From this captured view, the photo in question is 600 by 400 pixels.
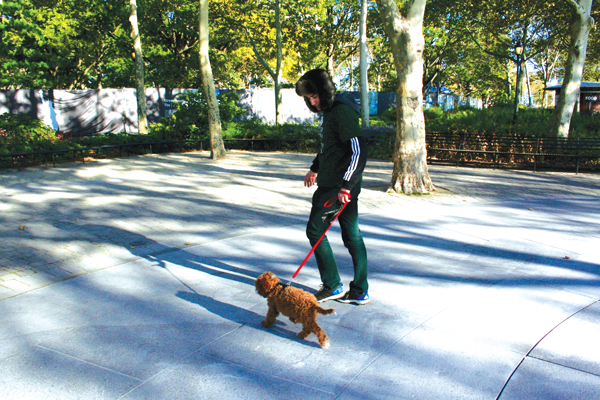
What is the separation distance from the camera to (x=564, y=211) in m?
8.20

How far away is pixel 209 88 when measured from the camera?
15.1m

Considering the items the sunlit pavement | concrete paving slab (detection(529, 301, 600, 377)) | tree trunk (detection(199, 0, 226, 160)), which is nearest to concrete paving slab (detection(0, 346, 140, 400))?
the sunlit pavement

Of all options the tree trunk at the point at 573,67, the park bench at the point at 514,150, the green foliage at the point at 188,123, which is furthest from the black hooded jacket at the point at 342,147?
the tree trunk at the point at 573,67

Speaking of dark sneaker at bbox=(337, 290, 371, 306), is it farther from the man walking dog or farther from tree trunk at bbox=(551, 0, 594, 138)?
tree trunk at bbox=(551, 0, 594, 138)

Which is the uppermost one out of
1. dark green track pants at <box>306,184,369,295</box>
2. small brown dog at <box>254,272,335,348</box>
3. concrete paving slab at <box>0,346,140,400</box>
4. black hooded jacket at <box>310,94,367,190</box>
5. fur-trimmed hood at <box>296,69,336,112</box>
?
fur-trimmed hood at <box>296,69,336,112</box>

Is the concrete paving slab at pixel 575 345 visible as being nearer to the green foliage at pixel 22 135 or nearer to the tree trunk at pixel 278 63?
the green foliage at pixel 22 135

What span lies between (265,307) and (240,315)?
262 millimetres

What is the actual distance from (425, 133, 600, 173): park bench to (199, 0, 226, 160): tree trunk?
679 cm

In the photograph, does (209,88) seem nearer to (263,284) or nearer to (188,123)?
(188,123)

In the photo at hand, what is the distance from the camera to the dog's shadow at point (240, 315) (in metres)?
3.56

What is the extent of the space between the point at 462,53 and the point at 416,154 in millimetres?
35277

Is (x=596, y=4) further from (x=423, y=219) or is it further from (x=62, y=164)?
(x=62, y=164)

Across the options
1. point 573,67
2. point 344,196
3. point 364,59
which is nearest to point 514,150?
point 573,67

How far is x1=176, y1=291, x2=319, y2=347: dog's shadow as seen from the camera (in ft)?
11.7
